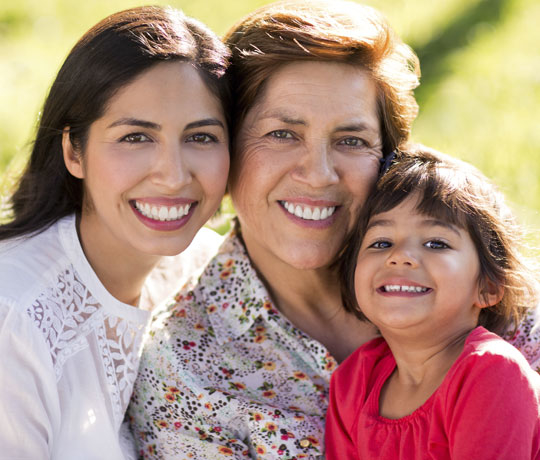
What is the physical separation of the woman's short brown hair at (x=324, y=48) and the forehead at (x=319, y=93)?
3 cm

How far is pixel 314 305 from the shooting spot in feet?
11.1

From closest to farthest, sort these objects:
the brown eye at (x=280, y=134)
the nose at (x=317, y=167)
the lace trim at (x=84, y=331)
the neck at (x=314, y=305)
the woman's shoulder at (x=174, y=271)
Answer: the lace trim at (x=84, y=331), the nose at (x=317, y=167), the brown eye at (x=280, y=134), the neck at (x=314, y=305), the woman's shoulder at (x=174, y=271)

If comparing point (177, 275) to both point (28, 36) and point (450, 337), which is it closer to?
point (450, 337)

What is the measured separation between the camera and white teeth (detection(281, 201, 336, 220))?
3.08 metres

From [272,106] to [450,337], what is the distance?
1.05 metres

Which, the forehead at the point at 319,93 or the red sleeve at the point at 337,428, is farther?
the forehead at the point at 319,93

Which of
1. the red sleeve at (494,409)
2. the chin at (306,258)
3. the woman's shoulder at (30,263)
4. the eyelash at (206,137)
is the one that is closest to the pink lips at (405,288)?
the red sleeve at (494,409)

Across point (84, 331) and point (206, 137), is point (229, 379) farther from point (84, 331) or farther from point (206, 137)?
point (206, 137)

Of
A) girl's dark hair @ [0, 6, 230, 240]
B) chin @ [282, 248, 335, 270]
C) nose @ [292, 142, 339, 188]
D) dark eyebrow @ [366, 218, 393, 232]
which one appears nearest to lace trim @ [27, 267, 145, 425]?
girl's dark hair @ [0, 6, 230, 240]

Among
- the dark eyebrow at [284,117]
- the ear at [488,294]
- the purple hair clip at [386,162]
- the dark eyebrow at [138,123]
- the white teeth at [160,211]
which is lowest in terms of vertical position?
the ear at [488,294]

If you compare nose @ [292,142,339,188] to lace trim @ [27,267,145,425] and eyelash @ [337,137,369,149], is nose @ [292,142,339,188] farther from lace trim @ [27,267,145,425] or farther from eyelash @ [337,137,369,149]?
lace trim @ [27,267,145,425]

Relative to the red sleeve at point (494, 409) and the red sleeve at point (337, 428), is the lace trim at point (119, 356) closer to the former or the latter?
the red sleeve at point (337, 428)

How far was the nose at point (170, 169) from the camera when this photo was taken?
2.87 meters

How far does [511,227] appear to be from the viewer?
295 centimetres
